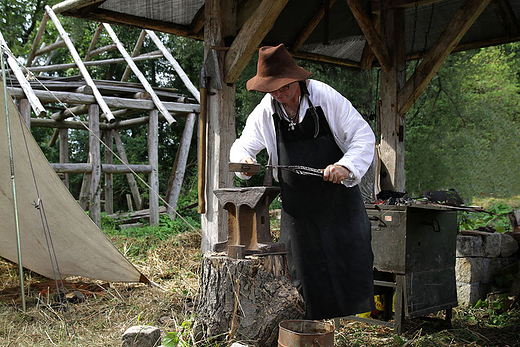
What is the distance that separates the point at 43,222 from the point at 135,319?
4.59ft

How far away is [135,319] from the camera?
4.16 meters

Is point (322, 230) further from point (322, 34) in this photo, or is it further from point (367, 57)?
point (367, 57)

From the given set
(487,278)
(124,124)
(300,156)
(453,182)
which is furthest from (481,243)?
(124,124)

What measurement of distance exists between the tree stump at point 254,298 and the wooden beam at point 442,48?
3146 millimetres

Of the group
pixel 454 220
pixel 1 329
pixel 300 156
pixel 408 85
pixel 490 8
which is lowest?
pixel 1 329

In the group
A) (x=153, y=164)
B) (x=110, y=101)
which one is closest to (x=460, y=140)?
(x=153, y=164)

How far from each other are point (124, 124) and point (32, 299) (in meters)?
6.73

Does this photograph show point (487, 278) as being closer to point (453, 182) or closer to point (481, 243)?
point (481, 243)

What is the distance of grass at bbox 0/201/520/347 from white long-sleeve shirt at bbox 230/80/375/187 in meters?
1.13

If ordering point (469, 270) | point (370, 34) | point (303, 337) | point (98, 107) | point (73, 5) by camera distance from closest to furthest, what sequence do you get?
point (303, 337) < point (73, 5) < point (469, 270) < point (370, 34) < point (98, 107)

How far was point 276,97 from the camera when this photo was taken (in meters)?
2.67

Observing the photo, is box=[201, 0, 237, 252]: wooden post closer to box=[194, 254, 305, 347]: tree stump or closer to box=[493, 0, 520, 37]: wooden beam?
box=[194, 254, 305, 347]: tree stump

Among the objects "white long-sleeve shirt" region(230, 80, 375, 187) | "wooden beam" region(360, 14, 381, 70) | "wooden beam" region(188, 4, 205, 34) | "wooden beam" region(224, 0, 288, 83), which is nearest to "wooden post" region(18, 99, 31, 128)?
"wooden beam" region(188, 4, 205, 34)

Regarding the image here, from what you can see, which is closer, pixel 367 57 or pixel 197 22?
pixel 197 22
